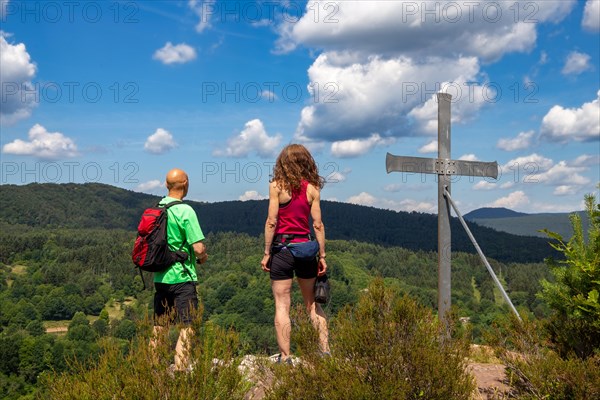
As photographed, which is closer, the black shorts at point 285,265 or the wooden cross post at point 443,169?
the black shorts at point 285,265

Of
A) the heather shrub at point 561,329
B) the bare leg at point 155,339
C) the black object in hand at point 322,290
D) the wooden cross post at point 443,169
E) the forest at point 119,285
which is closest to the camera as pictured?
the bare leg at point 155,339

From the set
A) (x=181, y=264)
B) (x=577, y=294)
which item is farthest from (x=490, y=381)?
(x=181, y=264)

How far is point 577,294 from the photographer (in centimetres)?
434

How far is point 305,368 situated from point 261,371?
1.84 feet

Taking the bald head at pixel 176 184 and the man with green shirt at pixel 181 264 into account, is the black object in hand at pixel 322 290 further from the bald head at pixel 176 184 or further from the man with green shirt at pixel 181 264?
the bald head at pixel 176 184

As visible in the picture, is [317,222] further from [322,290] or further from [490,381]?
[490,381]

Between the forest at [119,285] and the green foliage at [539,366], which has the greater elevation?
the green foliage at [539,366]

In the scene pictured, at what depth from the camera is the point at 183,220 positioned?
14.9 ft

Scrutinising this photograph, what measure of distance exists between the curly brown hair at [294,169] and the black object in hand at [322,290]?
3.00 feet

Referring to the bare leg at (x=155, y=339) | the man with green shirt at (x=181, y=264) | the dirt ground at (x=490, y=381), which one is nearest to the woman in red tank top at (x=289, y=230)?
the man with green shirt at (x=181, y=264)

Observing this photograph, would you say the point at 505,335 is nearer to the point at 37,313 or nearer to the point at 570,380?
the point at 570,380

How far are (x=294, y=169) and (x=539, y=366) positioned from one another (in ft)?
8.66

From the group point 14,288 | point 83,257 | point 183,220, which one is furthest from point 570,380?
point 83,257

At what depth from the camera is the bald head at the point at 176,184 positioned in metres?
4.71
